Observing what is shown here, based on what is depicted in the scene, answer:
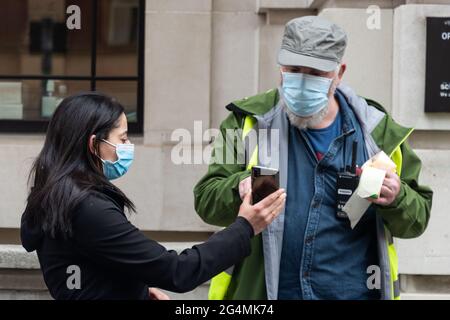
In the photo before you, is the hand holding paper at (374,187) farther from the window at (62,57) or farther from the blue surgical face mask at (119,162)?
the window at (62,57)

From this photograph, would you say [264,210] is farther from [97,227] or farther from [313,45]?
[313,45]

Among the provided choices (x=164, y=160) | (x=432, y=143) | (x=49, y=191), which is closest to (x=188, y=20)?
(x=164, y=160)

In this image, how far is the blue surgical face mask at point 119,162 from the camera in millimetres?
3172

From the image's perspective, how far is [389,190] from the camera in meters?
3.25

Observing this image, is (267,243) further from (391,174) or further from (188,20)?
(188,20)

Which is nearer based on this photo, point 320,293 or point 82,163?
point 82,163

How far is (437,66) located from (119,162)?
2963mm

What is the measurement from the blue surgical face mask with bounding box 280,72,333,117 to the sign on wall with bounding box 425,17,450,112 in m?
2.21

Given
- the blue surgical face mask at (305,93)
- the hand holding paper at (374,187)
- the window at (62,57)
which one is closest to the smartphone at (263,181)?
the hand holding paper at (374,187)

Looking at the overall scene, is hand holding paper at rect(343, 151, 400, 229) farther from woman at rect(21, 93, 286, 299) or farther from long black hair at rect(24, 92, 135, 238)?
long black hair at rect(24, 92, 135, 238)

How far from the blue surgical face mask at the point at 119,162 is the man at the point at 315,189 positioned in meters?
0.38

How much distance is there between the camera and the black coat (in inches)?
114

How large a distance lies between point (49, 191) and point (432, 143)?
334cm

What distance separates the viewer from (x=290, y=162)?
3473mm
